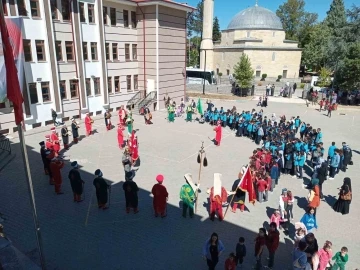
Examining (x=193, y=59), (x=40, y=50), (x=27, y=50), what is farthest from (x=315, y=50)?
(x=27, y=50)

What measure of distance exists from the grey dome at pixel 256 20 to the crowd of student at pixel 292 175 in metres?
43.7

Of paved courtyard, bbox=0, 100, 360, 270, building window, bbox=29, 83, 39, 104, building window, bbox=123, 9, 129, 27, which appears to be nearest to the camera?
paved courtyard, bbox=0, 100, 360, 270

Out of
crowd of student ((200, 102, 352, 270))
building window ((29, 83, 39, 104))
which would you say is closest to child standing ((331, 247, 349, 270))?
crowd of student ((200, 102, 352, 270))

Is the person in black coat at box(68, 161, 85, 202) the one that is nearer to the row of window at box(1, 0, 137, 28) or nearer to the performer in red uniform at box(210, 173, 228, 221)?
the performer in red uniform at box(210, 173, 228, 221)

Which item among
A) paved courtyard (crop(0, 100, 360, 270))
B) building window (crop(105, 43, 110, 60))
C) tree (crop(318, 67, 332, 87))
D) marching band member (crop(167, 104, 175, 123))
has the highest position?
building window (crop(105, 43, 110, 60))

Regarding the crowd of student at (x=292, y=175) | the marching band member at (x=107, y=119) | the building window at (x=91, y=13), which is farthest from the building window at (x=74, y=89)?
the crowd of student at (x=292, y=175)

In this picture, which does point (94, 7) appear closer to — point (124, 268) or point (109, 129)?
point (109, 129)

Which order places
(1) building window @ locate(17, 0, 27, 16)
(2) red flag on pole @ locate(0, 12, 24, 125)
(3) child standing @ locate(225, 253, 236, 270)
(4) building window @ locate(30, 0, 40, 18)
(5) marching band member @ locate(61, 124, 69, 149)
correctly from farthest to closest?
(4) building window @ locate(30, 0, 40, 18) < (1) building window @ locate(17, 0, 27, 16) < (5) marching band member @ locate(61, 124, 69, 149) < (3) child standing @ locate(225, 253, 236, 270) < (2) red flag on pole @ locate(0, 12, 24, 125)

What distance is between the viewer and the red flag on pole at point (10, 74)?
535 centimetres

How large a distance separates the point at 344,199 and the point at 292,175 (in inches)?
142

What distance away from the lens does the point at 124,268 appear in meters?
7.61

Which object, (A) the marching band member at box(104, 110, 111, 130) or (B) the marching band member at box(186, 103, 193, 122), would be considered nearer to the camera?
(A) the marching band member at box(104, 110, 111, 130)

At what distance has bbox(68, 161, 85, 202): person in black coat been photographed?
33.8 ft

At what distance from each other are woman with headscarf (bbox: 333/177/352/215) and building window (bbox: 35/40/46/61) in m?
20.3
